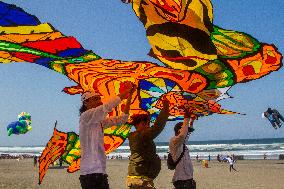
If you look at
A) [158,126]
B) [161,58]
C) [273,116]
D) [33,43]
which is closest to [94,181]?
[158,126]

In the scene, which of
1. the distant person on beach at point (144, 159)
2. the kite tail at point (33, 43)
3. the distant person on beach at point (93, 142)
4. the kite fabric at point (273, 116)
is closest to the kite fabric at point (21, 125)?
the kite fabric at point (273, 116)

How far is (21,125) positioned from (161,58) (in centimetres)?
2347

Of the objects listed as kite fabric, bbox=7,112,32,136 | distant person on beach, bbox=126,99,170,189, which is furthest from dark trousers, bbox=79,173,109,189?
kite fabric, bbox=7,112,32,136

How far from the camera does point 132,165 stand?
13.8 feet

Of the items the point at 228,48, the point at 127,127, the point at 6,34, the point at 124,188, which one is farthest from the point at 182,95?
the point at 124,188

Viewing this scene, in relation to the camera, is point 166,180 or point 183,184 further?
point 166,180

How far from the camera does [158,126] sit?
4.00 meters

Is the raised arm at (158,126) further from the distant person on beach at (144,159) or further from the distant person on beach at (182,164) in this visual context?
the distant person on beach at (182,164)

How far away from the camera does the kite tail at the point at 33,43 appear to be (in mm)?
3727

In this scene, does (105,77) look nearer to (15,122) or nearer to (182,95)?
(182,95)

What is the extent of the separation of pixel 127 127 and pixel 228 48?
304cm

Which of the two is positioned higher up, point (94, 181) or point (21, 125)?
point (21, 125)

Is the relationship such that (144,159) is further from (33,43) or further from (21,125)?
(21,125)

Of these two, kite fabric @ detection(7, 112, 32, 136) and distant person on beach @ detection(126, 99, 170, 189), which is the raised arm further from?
kite fabric @ detection(7, 112, 32, 136)
